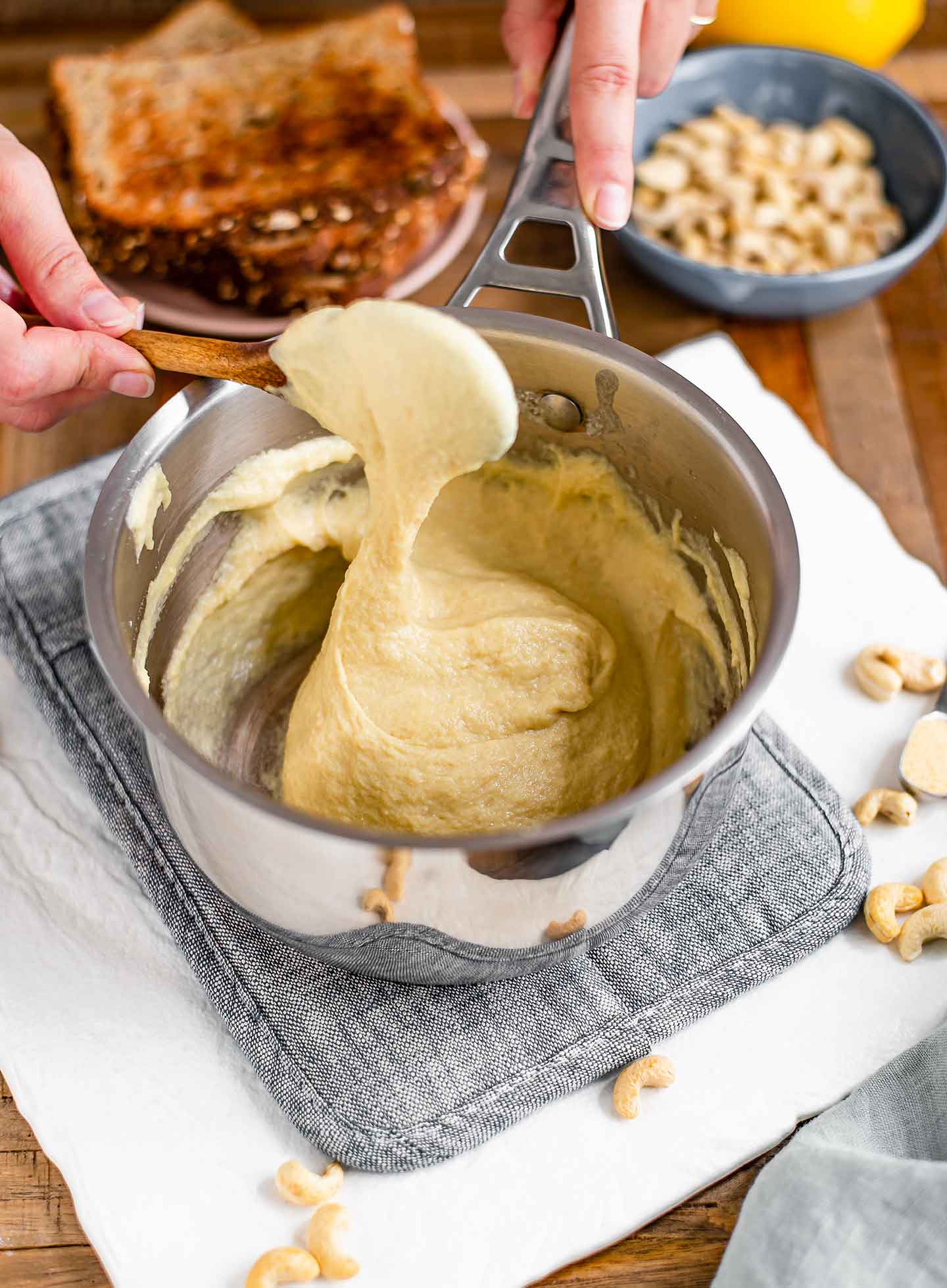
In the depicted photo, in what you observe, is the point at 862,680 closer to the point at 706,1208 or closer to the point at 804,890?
the point at 804,890

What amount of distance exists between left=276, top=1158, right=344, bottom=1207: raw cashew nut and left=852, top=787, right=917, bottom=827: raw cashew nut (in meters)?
0.62

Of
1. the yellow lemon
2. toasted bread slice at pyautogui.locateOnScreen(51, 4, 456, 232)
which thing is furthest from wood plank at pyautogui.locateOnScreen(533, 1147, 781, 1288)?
the yellow lemon

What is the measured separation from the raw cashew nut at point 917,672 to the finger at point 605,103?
0.55m

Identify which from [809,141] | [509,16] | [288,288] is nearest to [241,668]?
[288,288]

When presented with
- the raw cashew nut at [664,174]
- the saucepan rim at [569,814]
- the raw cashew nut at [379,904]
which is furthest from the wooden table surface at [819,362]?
the raw cashew nut at [379,904]

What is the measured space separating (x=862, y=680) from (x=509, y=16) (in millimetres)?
836

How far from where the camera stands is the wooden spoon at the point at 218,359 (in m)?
1.10

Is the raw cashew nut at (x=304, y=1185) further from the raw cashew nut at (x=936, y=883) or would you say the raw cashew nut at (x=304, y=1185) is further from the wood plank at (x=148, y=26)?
the wood plank at (x=148, y=26)

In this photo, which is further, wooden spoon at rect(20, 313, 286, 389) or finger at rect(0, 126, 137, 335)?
finger at rect(0, 126, 137, 335)

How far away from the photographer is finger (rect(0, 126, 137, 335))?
1199 millimetres

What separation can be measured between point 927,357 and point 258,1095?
137 cm

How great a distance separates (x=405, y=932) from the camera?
1003 millimetres

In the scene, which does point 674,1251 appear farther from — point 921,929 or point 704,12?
point 704,12

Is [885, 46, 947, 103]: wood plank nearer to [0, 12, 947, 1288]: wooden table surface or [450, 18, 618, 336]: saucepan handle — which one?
[0, 12, 947, 1288]: wooden table surface
